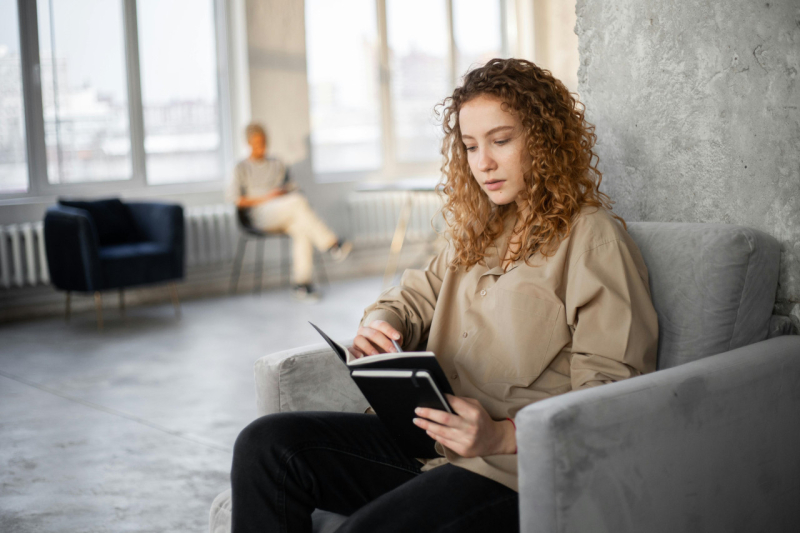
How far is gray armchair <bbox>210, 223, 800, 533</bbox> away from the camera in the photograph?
1.02 metres

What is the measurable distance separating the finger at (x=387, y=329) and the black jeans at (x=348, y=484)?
0.16 metres

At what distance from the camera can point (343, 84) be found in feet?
21.6

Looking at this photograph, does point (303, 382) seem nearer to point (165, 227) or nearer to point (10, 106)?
point (165, 227)

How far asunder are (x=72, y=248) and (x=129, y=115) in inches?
57.1

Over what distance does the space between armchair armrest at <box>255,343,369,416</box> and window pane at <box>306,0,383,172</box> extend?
4875 mm

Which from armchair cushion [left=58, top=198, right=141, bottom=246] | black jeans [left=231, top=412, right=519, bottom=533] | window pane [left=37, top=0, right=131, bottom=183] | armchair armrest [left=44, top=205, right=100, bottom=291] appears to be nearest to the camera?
black jeans [left=231, top=412, right=519, bottom=533]

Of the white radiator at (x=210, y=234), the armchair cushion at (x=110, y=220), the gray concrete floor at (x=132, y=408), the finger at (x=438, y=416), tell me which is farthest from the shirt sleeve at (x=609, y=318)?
the white radiator at (x=210, y=234)

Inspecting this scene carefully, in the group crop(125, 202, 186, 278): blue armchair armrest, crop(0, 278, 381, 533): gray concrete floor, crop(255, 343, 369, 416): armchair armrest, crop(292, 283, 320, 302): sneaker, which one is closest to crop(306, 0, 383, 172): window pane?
crop(292, 283, 320, 302): sneaker

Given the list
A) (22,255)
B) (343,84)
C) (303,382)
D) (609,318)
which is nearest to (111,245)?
(22,255)

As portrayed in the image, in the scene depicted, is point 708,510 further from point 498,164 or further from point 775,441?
point 498,164

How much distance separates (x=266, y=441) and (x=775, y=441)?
849 millimetres

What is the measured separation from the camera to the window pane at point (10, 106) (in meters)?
4.94

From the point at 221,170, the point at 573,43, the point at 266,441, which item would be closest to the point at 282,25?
the point at 221,170

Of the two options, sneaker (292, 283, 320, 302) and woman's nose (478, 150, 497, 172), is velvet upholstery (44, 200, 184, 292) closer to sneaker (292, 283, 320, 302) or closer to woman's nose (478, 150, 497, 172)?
sneaker (292, 283, 320, 302)
